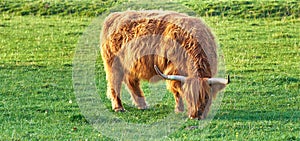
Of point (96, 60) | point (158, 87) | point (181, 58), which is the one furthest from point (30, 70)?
point (181, 58)

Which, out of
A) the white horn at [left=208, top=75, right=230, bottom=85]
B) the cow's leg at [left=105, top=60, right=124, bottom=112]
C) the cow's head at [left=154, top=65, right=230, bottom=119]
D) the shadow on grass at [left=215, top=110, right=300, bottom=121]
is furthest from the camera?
the cow's leg at [left=105, top=60, right=124, bottom=112]

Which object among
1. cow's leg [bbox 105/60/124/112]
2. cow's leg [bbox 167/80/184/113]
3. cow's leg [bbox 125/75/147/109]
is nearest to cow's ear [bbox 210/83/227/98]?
cow's leg [bbox 167/80/184/113]

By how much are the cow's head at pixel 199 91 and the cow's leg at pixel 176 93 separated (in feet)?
0.75

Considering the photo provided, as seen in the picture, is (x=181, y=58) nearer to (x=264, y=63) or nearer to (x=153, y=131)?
(x=153, y=131)

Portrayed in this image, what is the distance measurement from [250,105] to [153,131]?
2.14 meters

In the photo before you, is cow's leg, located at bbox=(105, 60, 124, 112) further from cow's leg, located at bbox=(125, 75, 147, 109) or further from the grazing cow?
cow's leg, located at bbox=(125, 75, 147, 109)

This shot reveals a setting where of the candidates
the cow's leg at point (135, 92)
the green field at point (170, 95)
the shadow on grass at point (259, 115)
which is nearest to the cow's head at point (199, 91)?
the green field at point (170, 95)

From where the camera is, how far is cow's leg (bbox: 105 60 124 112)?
10938mm

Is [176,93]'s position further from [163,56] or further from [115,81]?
[115,81]

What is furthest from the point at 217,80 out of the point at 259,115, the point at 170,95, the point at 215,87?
the point at 170,95

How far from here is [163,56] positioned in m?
10.1

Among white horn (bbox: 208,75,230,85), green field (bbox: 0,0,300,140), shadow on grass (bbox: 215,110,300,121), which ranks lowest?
shadow on grass (bbox: 215,110,300,121)

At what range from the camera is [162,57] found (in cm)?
1009

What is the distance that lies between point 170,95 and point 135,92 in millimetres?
974
